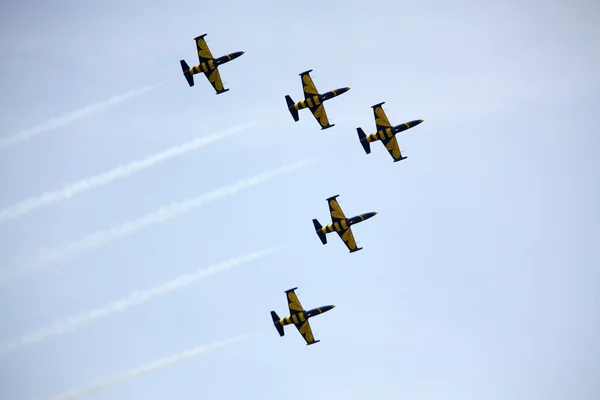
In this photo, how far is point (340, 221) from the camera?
513 feet

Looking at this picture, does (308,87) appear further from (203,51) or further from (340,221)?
(340,221)

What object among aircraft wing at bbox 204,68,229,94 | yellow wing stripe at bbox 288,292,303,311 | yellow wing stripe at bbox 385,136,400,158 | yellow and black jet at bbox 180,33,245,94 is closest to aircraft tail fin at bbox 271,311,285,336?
yellow wing stripe at bbox 288,292,303,311

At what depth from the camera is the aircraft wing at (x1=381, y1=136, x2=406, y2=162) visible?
15688 cm

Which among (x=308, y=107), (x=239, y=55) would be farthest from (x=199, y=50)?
(x=308, y=107)

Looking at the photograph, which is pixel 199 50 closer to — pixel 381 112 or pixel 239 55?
pixel 239 55

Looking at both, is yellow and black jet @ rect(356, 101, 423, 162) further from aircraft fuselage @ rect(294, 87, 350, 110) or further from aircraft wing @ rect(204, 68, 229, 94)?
aircraft wing @ rect(204, 68, 229, 94)

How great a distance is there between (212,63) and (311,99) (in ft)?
41.9

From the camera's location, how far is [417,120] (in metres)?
156

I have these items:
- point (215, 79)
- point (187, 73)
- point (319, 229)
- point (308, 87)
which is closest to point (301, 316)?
A: point (319, 229)

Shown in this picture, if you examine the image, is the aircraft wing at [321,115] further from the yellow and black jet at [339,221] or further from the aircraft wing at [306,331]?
the aircraft wing at [306,331]

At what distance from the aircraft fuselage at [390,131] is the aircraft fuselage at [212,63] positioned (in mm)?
18857

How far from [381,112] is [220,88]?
19847 mm

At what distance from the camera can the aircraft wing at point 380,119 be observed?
156000 millimetres

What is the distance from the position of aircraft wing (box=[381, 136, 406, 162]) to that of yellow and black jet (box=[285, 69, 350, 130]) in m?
8.15
